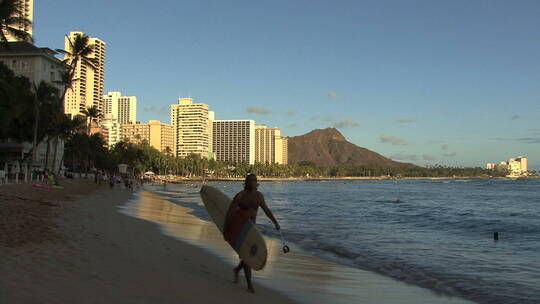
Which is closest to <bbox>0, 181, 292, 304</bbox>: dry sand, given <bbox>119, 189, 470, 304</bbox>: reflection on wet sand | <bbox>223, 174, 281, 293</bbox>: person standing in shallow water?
<bbox>119, 189, 470, 304</bbox>: reflection on wet sand

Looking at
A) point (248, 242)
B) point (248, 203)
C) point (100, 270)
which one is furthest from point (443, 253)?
point (100, 270)

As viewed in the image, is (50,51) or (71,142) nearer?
(50,51)

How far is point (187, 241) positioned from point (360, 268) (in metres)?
4.49

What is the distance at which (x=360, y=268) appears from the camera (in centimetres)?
1033

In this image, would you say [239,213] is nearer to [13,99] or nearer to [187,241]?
[187,241]

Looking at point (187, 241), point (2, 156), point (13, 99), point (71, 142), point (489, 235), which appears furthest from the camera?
point (71, 142)

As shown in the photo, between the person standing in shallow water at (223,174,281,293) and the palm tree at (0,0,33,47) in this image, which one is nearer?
the person standing in shallow water at (223,174,281,293)

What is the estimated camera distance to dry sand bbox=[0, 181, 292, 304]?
5289 mm

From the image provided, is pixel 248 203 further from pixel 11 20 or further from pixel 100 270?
pixel 11 20

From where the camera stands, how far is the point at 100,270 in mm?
6629

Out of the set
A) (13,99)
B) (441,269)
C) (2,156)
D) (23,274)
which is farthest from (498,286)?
(2,156)

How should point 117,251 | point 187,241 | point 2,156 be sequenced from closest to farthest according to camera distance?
point 117,251, point 187,241, point 2,156

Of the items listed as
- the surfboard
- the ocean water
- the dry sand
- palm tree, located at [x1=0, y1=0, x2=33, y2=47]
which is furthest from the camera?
palm tree, located at [x1=0, y1=0, x2=33, y2=47]

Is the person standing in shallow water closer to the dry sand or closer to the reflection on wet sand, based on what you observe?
the dry sand
